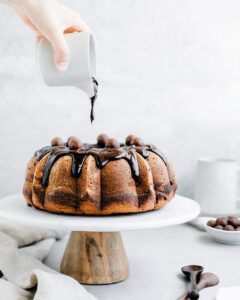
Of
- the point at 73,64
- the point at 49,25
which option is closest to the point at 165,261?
the point at 73,64

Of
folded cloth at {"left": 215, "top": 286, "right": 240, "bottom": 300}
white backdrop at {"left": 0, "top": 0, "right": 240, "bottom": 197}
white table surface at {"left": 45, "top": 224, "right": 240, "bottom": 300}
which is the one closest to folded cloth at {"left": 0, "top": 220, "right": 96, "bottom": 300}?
white table surface at {"left": 45, "top": 224, "right": 240, "bottom": 300}

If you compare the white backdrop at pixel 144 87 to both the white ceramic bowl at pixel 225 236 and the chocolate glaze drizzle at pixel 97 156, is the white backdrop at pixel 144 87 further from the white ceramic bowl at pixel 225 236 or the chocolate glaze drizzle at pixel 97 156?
the chocolate glaze drizzle at pixel 97 156

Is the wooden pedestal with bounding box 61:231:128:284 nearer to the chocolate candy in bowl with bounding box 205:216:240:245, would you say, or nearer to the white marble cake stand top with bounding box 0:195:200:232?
the white marble cake stand top with bounding box 0:195:200:232

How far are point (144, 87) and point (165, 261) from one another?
2.97 ft

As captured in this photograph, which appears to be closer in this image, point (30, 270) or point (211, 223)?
point (30, 270)

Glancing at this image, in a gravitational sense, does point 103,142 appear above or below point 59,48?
below

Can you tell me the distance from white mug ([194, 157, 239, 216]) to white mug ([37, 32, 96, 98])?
87 cm

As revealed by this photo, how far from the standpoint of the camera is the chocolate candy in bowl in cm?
159

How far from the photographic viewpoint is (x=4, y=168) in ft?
6.47

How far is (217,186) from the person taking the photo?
1.87m

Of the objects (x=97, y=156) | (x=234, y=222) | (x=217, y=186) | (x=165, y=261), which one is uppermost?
(x=97, y=156)

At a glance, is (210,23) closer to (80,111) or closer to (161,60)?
(161,60)

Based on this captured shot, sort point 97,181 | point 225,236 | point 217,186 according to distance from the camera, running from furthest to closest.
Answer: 1. point 217,186
2. point 225,236
3. point 97,181

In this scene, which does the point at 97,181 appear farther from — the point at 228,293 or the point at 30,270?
the point at 228,293
